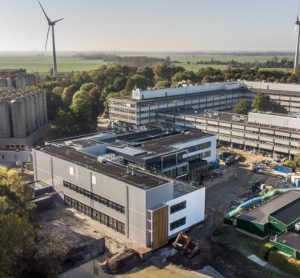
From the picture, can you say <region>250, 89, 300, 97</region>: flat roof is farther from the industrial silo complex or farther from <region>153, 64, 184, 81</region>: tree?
the industrial silo complex

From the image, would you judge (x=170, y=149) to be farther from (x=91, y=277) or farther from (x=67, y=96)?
(x=67, y=96)

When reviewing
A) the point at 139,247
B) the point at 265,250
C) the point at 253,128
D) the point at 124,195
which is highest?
the point at 253,128

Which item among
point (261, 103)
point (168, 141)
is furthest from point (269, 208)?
point (261, 103)

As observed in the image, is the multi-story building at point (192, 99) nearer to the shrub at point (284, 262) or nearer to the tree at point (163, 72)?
the tree at point (163, 72)

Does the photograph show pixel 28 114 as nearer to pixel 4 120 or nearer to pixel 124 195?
pixel 4 120

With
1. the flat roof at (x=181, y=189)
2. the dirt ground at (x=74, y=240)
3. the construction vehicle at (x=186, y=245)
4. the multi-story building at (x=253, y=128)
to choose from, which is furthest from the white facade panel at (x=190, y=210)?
the multi-story building at (x=253, y=128)

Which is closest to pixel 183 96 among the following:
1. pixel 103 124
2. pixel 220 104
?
pixel 220 104

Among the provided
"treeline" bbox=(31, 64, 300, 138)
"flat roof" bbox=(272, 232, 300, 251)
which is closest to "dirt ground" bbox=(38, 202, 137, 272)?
"flat roof" bbox=(272, 232, 300, 251)
